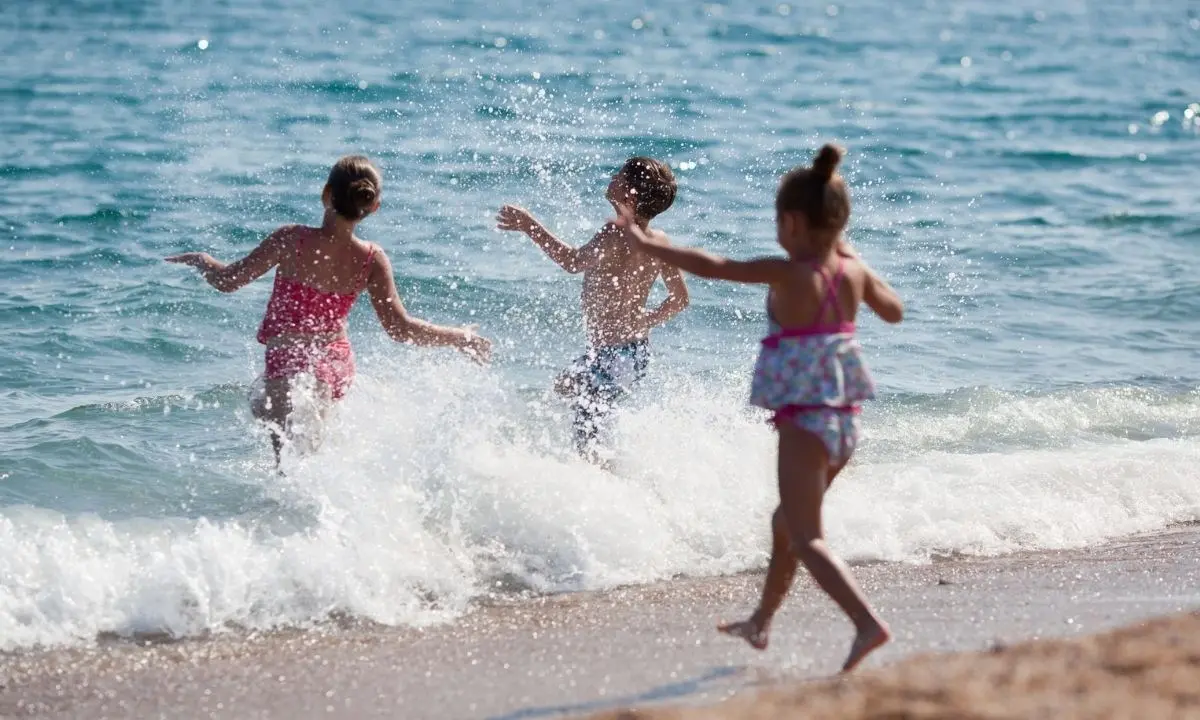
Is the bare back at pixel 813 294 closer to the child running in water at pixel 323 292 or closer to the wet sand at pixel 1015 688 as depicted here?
the wet sand at pixel 1015 688

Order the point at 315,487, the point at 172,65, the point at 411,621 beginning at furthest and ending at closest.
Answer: the point at 172,65
the point at 315,487
the point at 411,621

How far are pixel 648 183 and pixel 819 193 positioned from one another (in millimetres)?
2051

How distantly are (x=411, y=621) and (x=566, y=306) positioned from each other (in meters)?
5.08

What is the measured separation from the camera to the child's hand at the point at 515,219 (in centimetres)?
656

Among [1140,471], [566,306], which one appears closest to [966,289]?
[566,306]

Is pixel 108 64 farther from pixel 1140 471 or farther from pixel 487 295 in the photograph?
pixel 1140 471

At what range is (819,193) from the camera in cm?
445

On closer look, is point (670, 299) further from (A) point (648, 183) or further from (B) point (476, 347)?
(B) point (476, 347)

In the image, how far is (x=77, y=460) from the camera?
23.8ft

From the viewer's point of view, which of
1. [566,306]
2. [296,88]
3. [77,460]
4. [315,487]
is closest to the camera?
[315,487]

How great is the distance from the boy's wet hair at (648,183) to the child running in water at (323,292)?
0.95m

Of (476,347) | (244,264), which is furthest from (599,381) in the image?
(244,264)

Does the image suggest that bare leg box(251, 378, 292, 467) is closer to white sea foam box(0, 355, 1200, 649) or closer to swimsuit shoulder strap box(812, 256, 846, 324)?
white sea foam box(0, 355, 1200, 649)

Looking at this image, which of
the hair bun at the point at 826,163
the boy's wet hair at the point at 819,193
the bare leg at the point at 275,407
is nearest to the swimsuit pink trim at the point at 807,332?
the boy's wet hair at the point at 819,193
